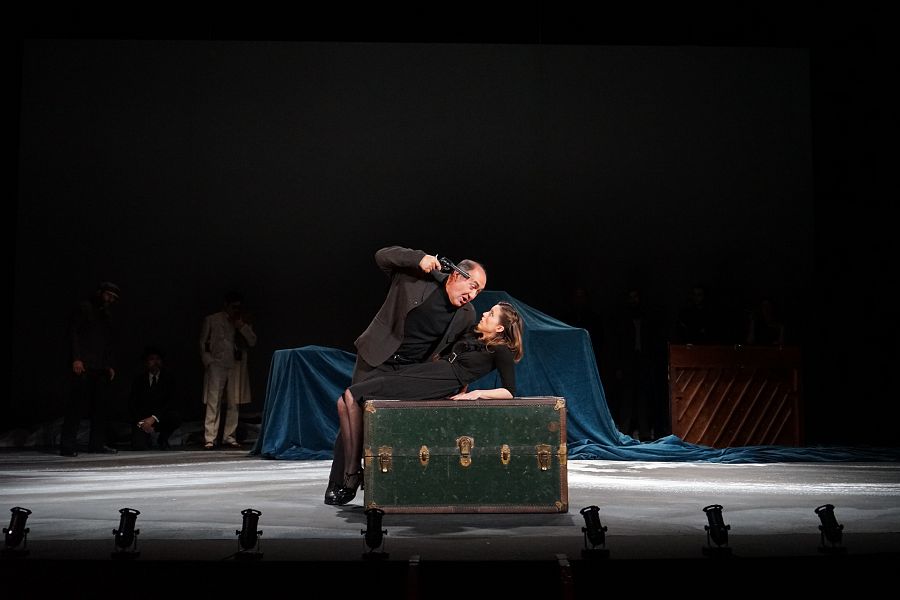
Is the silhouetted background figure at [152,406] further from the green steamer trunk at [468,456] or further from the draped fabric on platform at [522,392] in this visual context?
the green steamer trunk at [468,456]

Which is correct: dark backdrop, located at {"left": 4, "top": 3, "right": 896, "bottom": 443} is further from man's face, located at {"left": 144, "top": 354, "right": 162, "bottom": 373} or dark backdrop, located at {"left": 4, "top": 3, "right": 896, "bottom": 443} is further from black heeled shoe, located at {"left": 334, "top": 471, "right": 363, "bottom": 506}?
black heeled shoe, located at {"left": 334, "top": 471, "right": 363, "bottom": 506}

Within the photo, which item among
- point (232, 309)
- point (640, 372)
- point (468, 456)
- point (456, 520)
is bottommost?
point (456, 520)

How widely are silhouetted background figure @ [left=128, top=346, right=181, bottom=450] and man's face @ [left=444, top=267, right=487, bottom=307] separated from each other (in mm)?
4664

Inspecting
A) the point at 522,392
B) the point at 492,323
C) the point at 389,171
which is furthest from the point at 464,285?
the point at 389,171

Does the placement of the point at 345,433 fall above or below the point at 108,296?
below

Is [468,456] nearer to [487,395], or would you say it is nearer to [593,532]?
[487,395]

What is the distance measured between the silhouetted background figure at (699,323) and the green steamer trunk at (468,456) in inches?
186

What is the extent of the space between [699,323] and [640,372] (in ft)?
2.38

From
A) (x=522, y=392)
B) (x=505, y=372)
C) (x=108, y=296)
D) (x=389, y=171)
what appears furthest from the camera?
(x=389, y=171)

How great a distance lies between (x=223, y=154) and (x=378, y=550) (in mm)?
7305

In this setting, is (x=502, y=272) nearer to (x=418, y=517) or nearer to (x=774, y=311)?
(x=774, y=311)

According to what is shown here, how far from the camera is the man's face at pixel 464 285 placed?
152 inches

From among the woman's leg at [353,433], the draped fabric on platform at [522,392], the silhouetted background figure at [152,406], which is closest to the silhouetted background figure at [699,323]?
the draped fabric on platform at [522,392]

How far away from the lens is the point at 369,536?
2566mm
